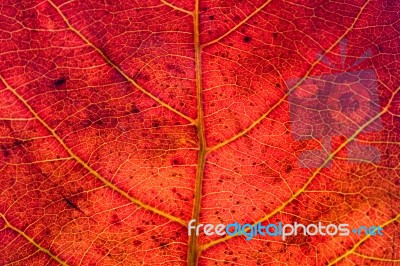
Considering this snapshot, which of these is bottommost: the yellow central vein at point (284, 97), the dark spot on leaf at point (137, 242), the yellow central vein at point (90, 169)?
the dark spot on leaf at point (137, 242)

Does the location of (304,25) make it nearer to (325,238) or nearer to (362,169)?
(362,169)

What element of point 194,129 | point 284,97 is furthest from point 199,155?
point 284,97

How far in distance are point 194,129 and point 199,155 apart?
0.32 ft

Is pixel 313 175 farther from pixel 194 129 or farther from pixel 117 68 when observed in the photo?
pixel 117 68

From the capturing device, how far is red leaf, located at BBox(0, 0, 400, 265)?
1.50 meters

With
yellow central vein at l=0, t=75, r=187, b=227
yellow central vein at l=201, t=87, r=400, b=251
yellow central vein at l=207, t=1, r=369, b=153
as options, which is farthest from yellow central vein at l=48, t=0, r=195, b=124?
yellow central vein at l=201, t=87, r=400, b=251

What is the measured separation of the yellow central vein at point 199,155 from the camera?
150cm

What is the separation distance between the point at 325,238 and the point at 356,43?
702 millimetres

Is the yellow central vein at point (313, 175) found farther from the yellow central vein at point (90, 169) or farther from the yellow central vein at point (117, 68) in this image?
the yellow central vein at point (117, 68)

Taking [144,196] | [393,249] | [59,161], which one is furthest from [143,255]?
[393,249]

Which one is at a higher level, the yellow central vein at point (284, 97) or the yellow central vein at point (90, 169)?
the yellow central vein at point (284, 97)

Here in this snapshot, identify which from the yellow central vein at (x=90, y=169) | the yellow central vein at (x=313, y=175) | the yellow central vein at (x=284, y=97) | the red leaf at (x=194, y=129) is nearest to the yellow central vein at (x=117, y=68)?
the red leaf at (x=194, y=129)

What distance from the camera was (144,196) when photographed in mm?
1555

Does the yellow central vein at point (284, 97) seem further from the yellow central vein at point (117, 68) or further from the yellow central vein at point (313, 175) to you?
the yellow central vein at point (313, 175)
